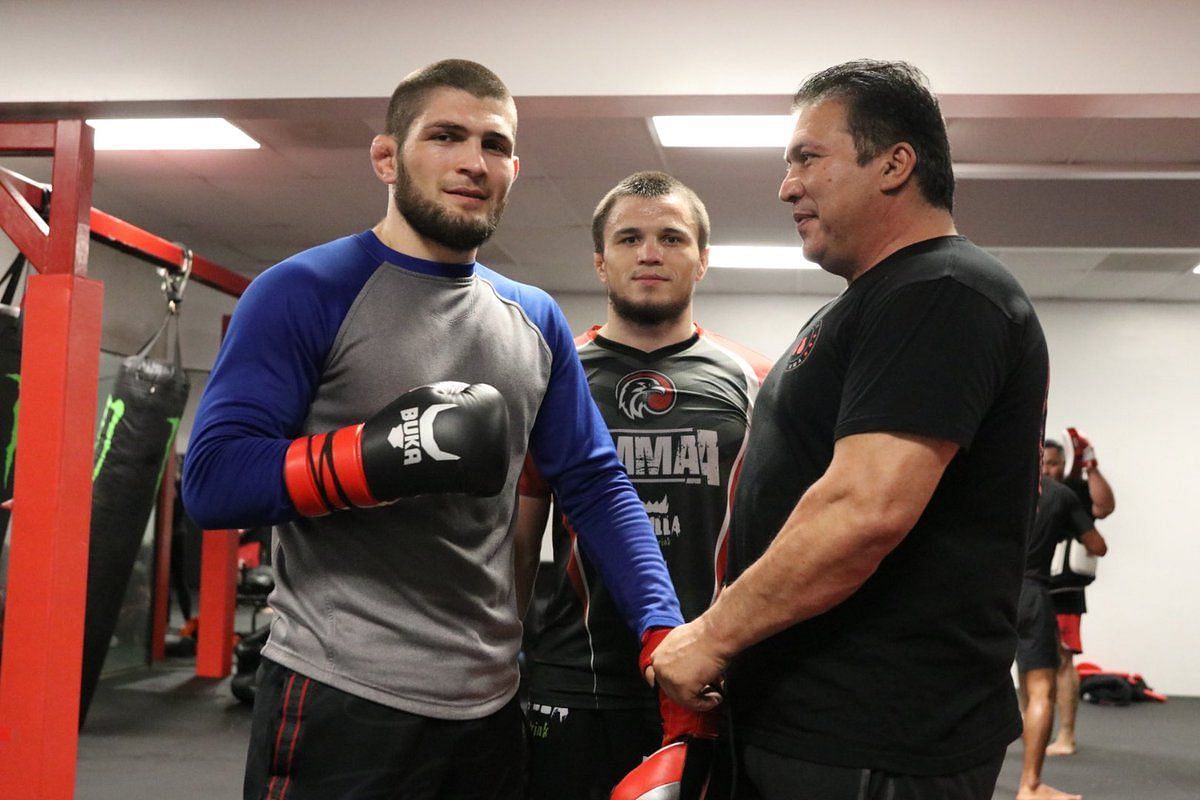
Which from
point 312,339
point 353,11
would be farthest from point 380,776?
point 353,11

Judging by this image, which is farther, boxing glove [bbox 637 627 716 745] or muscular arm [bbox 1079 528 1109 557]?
muscular arm [bbox 1079 528 1109 557]

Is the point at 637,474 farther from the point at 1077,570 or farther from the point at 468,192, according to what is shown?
the point at 1077,570

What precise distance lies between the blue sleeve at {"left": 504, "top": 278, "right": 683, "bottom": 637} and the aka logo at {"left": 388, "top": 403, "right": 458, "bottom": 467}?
40cm

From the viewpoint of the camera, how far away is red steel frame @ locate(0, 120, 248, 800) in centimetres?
374

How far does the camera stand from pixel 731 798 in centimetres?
146

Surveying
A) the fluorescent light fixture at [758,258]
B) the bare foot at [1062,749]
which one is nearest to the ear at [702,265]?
the bare foot at [1062,749]

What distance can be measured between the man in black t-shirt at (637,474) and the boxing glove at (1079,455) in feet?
14.5

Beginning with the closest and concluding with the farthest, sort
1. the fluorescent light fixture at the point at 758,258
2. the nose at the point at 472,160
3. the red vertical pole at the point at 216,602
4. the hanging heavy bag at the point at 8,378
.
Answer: the nose at the point at 472,160 < the hanging heavy bag at the point at 8,378 < the red vertical pole at the point at 216,602 < the fluorescent light fixture at the point at 758,258

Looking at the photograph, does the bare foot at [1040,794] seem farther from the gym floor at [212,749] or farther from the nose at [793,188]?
the nose at [793,188]

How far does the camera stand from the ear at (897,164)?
1425mm

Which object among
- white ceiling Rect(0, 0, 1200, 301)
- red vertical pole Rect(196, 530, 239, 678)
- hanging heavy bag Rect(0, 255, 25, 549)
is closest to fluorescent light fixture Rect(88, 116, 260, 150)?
white ceiling Rect(0, 0, 1200, 301)

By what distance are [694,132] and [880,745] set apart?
430cm

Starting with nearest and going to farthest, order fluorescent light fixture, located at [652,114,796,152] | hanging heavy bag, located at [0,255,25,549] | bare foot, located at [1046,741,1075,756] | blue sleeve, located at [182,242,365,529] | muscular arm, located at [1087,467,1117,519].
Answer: blue sleeve, located at [182,242,365,529] < hanging heavy bag, located at [0,255,25,549] < fluorescent light fixture, located at [652,114,796,152] < bare foot, located at [1046,741,1075,756] < muscular arm, located at [1087,467,1117,519]

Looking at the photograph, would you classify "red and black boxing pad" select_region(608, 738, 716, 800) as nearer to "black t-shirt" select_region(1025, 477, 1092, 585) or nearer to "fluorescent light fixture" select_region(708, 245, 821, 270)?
"black t-shirt" select_region(1025, 477, 1092, 585)
